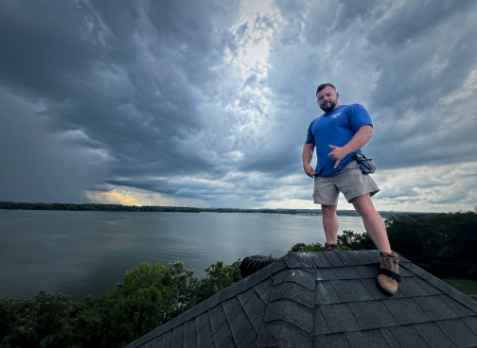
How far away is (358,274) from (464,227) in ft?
189

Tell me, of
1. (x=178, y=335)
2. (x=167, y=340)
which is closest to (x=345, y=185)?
(x=178, y=335)

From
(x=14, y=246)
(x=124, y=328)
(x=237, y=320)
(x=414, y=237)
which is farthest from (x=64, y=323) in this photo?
(x=414, y=237)

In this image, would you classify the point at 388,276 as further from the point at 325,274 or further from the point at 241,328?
the point at 241,328

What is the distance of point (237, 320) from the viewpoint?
217 cm

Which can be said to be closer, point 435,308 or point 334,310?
point 334,310

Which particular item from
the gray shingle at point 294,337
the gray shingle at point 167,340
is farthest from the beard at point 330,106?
the gray shingle at point 167,340

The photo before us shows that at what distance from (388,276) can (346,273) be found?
17.1 inches

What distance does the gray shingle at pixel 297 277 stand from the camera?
1.99m

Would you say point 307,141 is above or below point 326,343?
above

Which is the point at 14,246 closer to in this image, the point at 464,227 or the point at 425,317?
the point at 425,317

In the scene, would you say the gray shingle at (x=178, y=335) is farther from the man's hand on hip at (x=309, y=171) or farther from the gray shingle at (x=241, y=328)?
the man's hand on hip at (x=309, y=171)

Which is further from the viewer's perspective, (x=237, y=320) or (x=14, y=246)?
(x=14, y=246)

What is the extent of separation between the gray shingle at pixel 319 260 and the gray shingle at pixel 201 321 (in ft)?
5.06

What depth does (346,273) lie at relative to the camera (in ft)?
7.29
